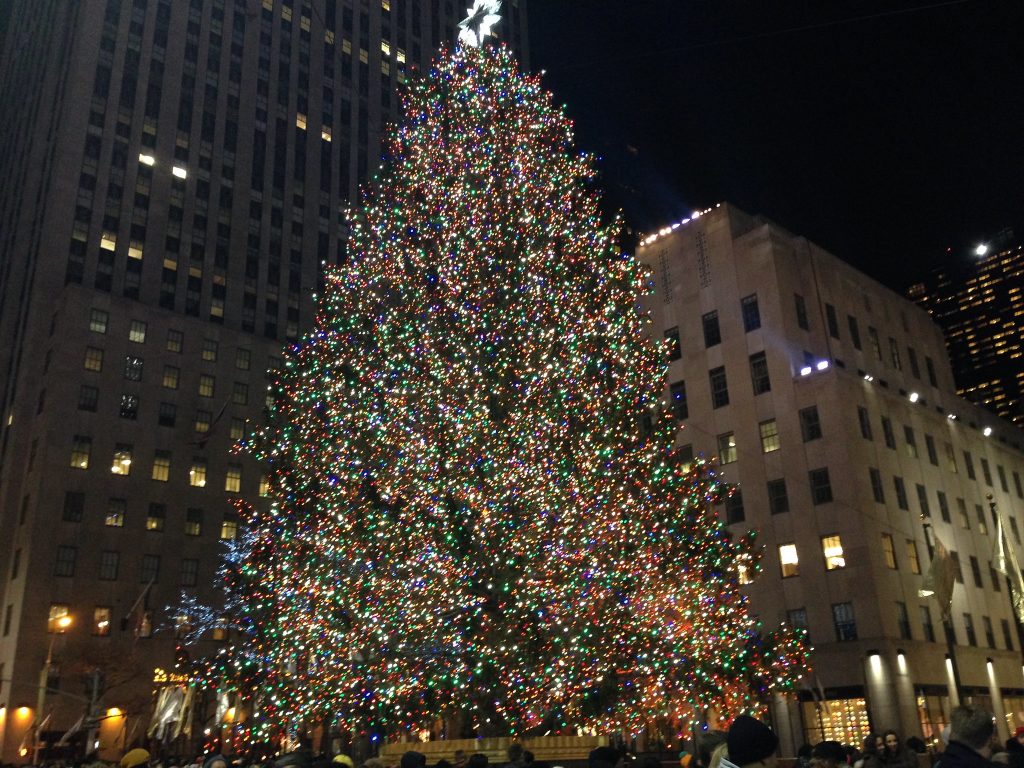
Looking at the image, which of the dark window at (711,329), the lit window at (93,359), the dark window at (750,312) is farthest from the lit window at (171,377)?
the dark window at (750,312)

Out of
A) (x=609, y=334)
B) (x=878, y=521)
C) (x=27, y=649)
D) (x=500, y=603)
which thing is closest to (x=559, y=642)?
(x=500, y=603)

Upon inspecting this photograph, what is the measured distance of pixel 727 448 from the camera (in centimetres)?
4028

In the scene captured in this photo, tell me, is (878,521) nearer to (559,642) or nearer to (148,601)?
(559,642)

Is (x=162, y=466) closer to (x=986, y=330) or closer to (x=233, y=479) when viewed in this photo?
(x=233, y=479)

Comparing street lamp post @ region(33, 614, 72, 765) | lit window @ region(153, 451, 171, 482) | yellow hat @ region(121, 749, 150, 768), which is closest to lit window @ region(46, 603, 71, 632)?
street lamp post @ region(33, 614, 72, 765)

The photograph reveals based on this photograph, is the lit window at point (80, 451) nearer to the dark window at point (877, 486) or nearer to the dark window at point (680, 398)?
the dark window at point (680, 398)

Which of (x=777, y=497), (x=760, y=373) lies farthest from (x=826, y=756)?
(x=760, y=373)

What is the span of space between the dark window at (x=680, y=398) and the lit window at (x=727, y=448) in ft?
7.64

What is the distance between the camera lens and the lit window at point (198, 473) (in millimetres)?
62156

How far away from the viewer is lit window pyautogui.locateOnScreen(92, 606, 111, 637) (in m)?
53.9

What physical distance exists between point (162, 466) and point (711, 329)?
38.8 m

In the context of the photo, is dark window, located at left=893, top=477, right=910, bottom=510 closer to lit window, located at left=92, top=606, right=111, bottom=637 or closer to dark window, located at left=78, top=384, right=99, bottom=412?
lit window, located at left=92, top=606, right=111, bottom=637

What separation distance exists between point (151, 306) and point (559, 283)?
5027 cm

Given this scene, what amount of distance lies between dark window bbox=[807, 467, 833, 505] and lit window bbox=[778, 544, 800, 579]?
2149 mm
